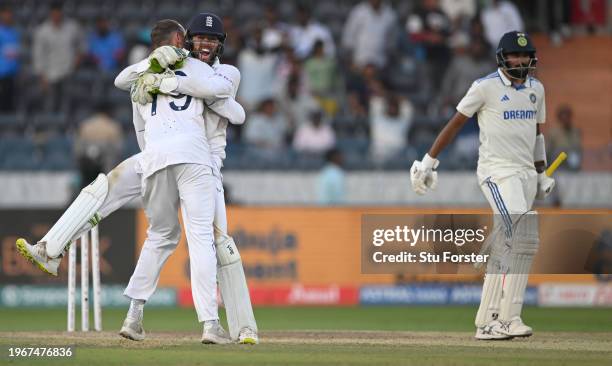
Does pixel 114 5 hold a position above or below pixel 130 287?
above

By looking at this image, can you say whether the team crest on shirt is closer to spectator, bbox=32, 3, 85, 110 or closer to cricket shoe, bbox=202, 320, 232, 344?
cricket shoe, bbox=202, 320, 232, 344

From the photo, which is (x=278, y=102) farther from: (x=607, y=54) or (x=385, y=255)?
(x=385, y=255)

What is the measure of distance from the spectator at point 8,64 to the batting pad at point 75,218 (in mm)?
10375

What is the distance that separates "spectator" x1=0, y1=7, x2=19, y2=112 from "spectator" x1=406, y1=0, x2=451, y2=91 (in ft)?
18.5

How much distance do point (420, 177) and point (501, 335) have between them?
4.27ft

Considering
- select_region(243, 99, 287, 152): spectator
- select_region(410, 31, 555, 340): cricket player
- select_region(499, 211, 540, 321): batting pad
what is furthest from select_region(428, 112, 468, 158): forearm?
select_region(243, 99, 287, 152): spectator

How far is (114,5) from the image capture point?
69.1 ft

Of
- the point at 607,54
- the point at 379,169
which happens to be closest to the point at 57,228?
the point at 379,169

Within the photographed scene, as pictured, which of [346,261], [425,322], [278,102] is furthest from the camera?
[278,102]

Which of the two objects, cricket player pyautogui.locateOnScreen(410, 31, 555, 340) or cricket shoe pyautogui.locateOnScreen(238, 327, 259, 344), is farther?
cricket player pyautogui.locateOnScreen(410, 31, 555, 340)

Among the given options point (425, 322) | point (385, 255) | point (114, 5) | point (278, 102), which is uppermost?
point (114, 5)

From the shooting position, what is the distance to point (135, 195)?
943 centimetres

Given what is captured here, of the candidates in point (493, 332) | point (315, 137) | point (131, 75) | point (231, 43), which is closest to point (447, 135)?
point (493, 332)

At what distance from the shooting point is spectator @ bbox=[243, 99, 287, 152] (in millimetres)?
18170
